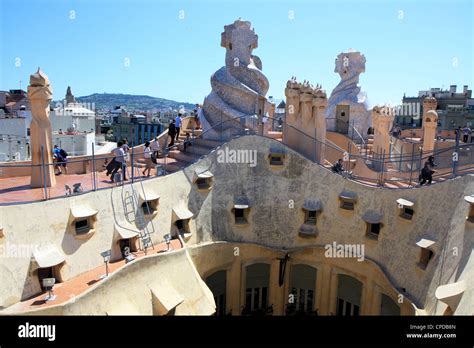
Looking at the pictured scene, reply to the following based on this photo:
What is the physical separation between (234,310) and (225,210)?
460cm

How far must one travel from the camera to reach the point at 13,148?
2341 cm

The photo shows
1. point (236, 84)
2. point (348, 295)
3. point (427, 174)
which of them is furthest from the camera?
point (236, 84)

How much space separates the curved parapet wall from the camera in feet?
63.6

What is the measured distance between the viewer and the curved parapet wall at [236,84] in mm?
19391

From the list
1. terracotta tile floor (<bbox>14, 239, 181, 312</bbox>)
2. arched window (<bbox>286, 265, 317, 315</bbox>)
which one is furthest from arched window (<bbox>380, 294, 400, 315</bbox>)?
terracotta tile floor (<bbox>14, 239, 181, 312</bbox>)

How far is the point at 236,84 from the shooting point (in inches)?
764

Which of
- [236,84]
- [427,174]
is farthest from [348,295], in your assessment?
[236,84]

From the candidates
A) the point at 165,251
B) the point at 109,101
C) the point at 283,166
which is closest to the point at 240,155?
the point at 283,166

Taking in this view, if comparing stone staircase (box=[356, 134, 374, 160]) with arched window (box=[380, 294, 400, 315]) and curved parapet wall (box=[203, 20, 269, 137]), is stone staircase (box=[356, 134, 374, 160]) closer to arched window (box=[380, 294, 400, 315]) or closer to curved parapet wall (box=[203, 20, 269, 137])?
curved parapet wall (box=[203, 20, 269, 137])

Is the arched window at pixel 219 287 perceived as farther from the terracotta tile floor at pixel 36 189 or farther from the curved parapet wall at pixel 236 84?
the curved parapet wall at pixel 236 84

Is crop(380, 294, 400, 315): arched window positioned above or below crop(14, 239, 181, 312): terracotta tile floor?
below

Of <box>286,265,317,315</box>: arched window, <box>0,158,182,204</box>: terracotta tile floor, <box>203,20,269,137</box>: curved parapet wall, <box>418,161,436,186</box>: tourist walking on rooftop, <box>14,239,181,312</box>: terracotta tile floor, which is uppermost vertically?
<box>203,20,269,137</box>: curved parapet wall

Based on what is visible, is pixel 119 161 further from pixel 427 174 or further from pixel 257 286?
pixel 427 174

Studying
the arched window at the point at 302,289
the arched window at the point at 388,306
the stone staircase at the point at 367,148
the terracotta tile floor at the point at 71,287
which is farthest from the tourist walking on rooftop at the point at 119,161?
the stone staircase at the point at 367,148
